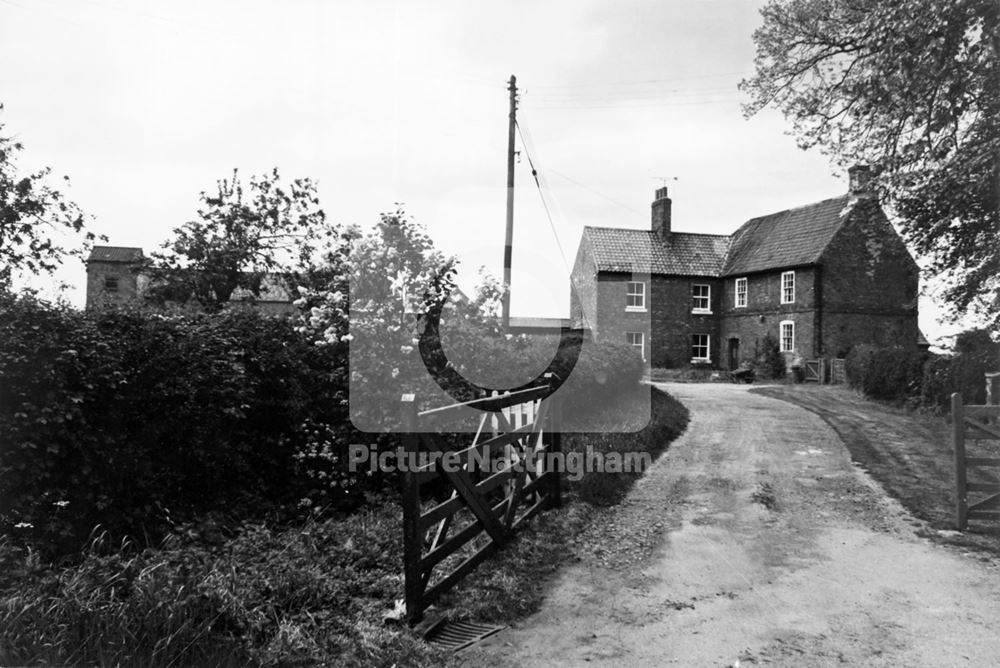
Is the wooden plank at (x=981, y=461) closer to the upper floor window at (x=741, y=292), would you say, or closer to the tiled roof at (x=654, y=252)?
the tiled roof at (x=654, y=252)

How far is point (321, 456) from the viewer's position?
26.5 feet

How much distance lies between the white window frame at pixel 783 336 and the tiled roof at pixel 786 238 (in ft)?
8.99

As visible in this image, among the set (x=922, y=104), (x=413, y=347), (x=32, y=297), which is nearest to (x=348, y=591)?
(x=32, y=297)

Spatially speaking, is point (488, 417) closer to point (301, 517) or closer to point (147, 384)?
point (301, 517)

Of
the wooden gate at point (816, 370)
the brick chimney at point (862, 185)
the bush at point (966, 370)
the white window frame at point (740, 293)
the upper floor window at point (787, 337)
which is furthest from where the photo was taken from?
the white window frame at point (740, 293)

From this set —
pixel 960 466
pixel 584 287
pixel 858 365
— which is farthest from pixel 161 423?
pixel 584 287

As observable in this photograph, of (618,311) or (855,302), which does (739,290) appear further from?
(618,311)

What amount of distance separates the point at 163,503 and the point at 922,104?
557 inches

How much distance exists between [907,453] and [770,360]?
68.1ft

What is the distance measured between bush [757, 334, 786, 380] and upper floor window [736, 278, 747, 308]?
8.68ft

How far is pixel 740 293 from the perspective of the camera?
34594 millimetres

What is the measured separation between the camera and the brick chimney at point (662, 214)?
36.3 meters

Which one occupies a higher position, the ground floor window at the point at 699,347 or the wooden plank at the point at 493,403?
the ground floor window at the point at 699,347

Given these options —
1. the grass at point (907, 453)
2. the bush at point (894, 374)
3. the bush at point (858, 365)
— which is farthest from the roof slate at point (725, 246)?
the grass at point (907, 453)
